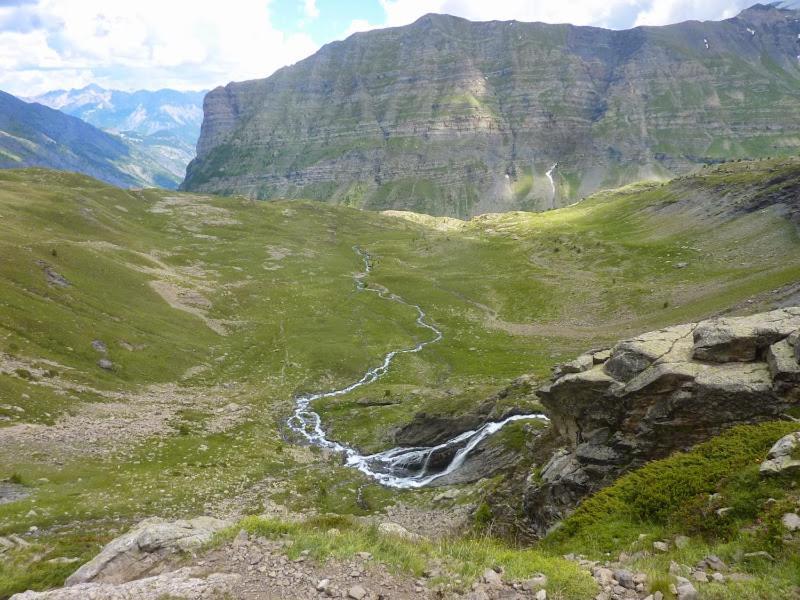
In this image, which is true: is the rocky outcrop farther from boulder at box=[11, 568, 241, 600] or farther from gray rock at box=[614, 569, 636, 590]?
boulder at box=[11, 568, 241, 600]

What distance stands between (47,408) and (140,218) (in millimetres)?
138813

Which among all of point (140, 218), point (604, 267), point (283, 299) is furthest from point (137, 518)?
point (140, 218)

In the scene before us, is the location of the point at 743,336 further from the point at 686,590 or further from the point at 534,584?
the point at 534,584

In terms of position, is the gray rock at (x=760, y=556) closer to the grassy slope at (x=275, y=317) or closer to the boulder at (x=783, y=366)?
the boulder at (x=783, y=366)

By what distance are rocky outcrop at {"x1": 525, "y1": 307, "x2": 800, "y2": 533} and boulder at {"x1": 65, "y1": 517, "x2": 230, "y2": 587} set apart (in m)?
14.4

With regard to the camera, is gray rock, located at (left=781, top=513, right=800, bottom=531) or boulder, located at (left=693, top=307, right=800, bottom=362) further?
boulder, located at (left=693, top=307, right=800, bottom=362)

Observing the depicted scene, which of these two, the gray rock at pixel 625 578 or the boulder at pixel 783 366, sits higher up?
the boulder at pixel 783 366

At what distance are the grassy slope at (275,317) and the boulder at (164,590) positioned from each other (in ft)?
26.0

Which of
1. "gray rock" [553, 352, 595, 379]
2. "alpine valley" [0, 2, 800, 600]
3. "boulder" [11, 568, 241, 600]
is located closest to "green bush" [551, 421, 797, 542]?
"alpine valley" [0, 2, 800, 600]

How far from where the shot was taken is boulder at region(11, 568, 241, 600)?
13.0 meters

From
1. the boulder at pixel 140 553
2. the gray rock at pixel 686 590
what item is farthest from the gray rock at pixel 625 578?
the boulder at pixel 140 553

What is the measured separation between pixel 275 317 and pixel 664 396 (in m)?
88.6

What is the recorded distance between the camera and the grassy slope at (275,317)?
40344mm

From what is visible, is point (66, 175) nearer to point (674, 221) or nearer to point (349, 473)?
point (349, 473)
